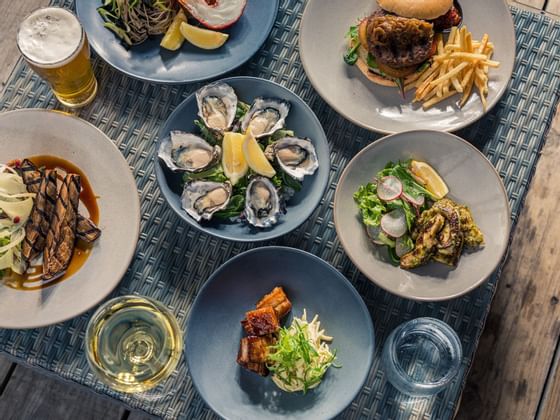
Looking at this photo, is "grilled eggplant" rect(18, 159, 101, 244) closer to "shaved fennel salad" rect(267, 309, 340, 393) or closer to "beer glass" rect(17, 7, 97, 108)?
"beer glass" rect(17, 7, 97, 108)

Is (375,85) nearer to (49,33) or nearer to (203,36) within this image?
(203,36)

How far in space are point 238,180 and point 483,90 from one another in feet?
2.41

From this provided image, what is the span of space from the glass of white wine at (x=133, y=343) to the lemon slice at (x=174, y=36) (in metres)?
0.74

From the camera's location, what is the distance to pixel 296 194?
6.35 ft

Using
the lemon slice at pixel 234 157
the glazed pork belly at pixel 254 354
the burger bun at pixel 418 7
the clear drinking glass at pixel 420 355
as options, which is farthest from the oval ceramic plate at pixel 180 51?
the clear drinking glass at pixel 420 355

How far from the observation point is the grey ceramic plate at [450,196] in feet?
6.12

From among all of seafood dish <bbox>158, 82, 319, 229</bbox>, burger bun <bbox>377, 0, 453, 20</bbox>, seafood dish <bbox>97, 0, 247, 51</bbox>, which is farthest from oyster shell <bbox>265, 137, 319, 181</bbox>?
burger bun <bbox>377, 0, 453, 20</bbox>

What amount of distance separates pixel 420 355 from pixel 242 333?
489 mm

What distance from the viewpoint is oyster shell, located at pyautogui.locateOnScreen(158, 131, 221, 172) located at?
191cm

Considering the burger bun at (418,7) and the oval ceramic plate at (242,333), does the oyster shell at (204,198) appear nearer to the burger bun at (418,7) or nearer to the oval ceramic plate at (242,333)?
the oval ceramic plate at (242,333)

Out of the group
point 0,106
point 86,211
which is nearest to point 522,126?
point 86,211

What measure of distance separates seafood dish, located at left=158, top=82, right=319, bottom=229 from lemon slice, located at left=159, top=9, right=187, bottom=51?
8.5 inches

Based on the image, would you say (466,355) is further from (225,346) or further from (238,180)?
(238,180)

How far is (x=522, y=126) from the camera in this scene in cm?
205
